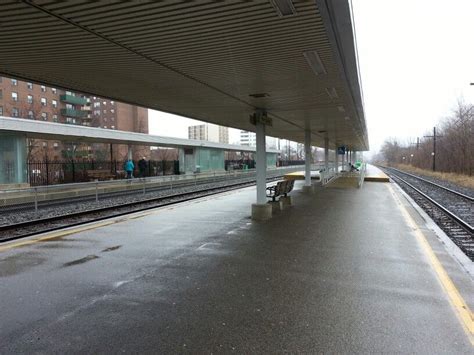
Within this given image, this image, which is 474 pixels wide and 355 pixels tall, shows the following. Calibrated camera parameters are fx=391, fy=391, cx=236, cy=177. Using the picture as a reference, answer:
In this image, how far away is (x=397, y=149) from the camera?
122 m

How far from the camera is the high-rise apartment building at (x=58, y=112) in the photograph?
4312 centimetres

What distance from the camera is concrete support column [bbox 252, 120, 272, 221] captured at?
10555 millimetres

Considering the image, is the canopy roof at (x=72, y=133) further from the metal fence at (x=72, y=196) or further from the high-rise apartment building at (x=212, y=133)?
the high-rise apartment building at (x=212, y=133)

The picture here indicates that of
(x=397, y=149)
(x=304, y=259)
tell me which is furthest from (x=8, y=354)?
(x=397, y=149)

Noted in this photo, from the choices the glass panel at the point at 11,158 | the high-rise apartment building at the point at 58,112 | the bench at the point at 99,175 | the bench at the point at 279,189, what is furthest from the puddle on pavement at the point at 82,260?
the high-rise apartment building at the point at 58,112

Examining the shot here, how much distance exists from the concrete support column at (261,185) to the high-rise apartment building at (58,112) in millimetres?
27573

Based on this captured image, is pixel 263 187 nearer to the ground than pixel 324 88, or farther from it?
nearer to the ground

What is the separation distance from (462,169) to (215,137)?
338ft

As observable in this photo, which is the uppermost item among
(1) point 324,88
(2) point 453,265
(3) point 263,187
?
(1) point 324,88

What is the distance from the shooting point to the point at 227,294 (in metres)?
4.68

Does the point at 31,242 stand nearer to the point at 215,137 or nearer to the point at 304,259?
the point at 304,259

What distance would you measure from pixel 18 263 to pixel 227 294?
11.7 ft

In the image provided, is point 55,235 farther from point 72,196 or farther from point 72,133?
point 72,133

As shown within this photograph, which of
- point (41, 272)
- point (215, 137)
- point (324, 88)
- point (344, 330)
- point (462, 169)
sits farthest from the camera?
point (215, 137)
